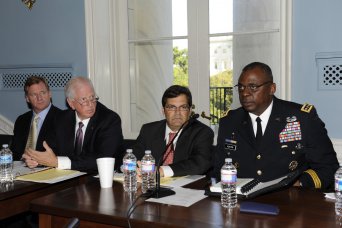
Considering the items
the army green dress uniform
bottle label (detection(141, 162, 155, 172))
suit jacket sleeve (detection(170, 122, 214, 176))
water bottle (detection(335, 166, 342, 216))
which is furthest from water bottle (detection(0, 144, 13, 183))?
water bottle (detection(335, 166, 342, 216))

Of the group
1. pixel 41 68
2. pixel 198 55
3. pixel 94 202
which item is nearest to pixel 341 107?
pixel 198 55

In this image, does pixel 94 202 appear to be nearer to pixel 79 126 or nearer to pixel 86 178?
pixel 86 178

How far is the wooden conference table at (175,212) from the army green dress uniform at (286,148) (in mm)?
300

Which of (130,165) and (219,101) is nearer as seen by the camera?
(130,165)

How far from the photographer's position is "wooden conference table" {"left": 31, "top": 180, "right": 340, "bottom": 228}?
5.13 feet

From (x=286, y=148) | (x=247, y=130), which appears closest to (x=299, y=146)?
(x=286, y=148)

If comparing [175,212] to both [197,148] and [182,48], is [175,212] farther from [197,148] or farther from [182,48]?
[182,48]

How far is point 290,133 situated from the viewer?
7.57 ft

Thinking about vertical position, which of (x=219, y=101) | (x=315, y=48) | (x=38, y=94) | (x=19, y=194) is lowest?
(x=19, y=194)

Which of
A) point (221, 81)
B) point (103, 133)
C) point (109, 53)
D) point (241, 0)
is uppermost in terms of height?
point (241, 0)

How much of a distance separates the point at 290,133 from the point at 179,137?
0.64 metres

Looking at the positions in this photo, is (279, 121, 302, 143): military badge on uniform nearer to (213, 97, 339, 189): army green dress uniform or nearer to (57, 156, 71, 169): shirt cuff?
(213, 97, 339, 189): army green dress uniform

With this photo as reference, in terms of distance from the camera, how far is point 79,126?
9.59ft

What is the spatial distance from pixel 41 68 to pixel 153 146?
1.96 meters
